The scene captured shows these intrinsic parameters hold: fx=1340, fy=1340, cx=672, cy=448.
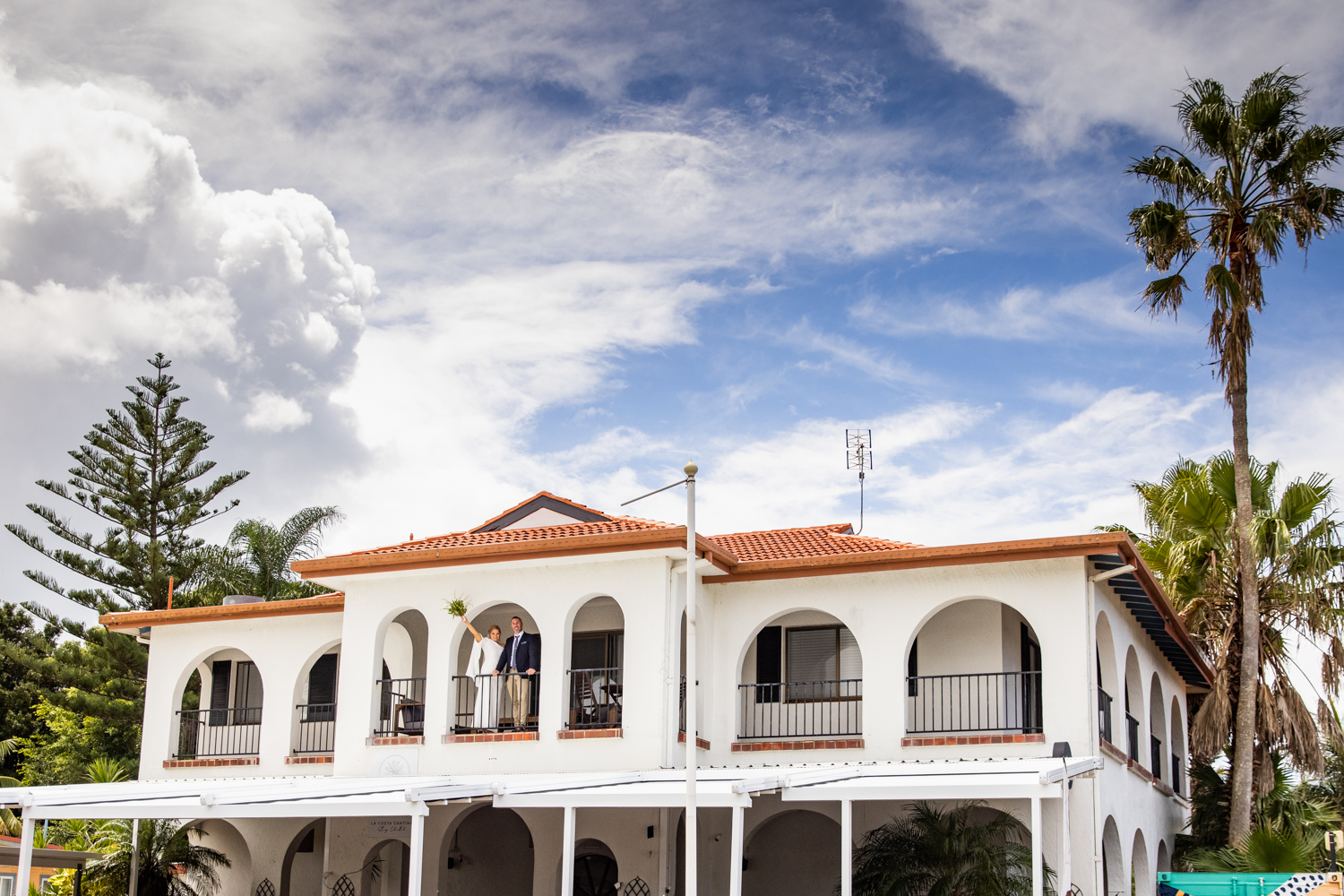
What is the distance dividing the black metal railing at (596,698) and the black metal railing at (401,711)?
2.09 meters

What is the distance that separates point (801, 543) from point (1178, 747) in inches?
396

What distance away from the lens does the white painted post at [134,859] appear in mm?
17781

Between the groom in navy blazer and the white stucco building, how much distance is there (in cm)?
18

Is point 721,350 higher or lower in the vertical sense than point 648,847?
higher

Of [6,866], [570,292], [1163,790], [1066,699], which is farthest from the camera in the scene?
[570,292]

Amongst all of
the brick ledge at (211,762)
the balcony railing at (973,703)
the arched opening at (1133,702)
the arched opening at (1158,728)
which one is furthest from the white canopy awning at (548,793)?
the arched opening at (1158,728)

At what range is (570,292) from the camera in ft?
75.8

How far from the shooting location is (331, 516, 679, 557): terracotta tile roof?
17906 millimetres

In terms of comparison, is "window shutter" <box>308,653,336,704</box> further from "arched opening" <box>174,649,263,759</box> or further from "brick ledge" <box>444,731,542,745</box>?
Answer: "brick ledge" <box>444,731,542,745</box>

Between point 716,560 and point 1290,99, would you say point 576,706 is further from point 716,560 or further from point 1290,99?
point 1290,99

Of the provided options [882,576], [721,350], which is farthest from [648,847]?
[721,350]

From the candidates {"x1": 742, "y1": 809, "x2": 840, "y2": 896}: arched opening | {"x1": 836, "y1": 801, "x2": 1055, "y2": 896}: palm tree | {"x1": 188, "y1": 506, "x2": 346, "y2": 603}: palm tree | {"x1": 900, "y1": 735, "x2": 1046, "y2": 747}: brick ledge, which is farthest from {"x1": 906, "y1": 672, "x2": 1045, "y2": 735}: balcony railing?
{"x1": 188, "y1": 506, "x2": 346, "y2": 603}: palm tree

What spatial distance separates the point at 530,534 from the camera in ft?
60.6

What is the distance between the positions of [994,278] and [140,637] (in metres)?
15.2
